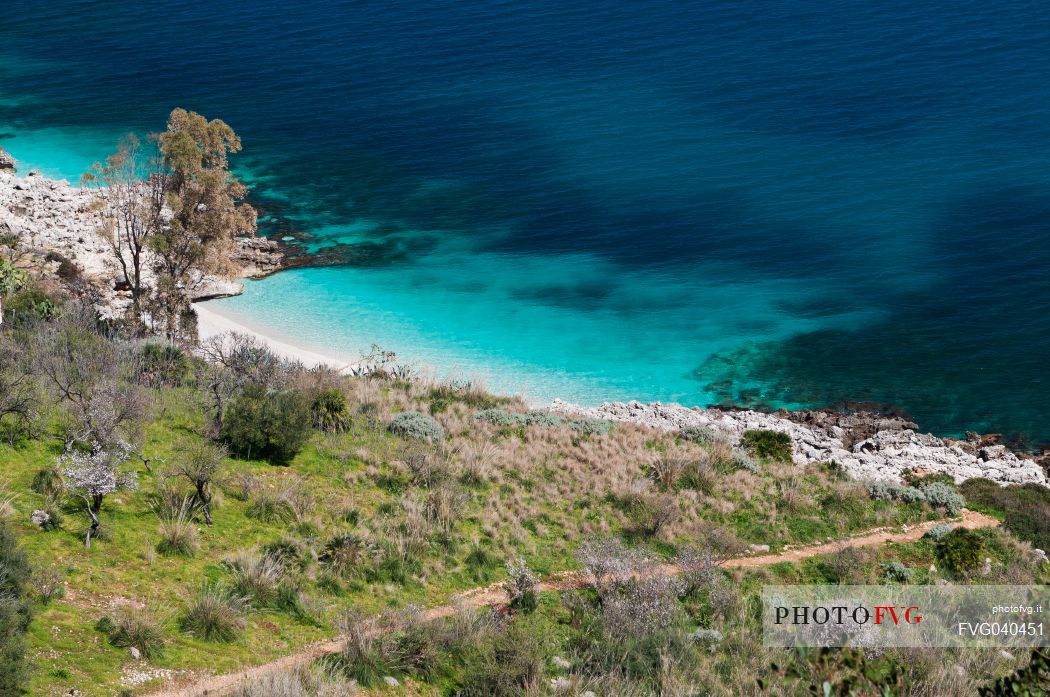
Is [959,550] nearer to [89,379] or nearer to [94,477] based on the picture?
[94,477]

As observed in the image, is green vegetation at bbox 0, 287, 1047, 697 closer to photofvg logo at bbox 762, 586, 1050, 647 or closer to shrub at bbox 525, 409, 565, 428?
shrub at bbox 525, 409, 565, 428

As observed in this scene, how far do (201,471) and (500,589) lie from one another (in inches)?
324

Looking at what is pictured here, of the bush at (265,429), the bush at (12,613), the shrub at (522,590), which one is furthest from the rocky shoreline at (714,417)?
the bush at (12,613)

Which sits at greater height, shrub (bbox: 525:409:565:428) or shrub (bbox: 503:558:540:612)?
shrub (bbox: 525:409:565:428)

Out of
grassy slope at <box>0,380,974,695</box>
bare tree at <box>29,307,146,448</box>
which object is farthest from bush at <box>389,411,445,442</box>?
bare tree at <box>29,307,146,448</box>

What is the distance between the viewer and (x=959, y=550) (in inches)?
1093

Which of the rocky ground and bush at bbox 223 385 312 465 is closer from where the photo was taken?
bush at bbox 223 385 312 465

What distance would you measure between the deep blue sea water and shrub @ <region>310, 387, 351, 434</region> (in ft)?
46.2

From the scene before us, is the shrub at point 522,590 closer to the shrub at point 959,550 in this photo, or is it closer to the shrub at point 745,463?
the shrub at point 745,463

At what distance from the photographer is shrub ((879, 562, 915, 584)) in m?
26.1

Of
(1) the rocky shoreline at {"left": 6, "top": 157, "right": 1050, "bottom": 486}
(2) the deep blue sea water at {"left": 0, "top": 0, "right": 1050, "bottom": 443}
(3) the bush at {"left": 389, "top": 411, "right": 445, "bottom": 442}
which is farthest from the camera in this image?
(2) the deep blue sea water at {"left": 0, "top": 0, "right": 1050, "bottom": 443}

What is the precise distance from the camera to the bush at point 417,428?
3189 centimetres

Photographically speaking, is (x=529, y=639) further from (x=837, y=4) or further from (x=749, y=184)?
(x=837, y=4)

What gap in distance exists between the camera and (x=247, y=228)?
41844mm
